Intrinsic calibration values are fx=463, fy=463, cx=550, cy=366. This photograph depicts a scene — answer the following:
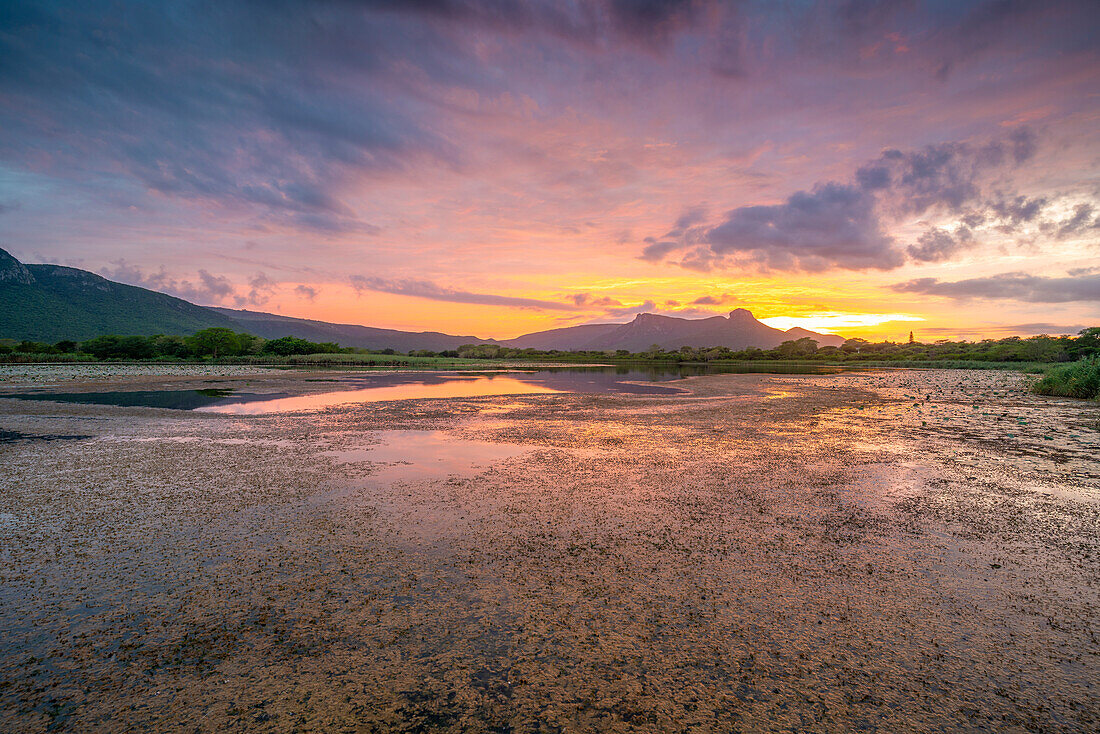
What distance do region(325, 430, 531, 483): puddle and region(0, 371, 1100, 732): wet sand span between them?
0.20 m

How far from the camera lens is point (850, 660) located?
12.9 feet

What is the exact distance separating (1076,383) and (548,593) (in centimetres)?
3729

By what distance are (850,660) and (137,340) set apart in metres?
116

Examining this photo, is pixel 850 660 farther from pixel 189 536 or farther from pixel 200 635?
pixel 189 536

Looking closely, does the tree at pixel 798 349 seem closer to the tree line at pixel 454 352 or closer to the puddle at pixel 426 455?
the tree line at pixel 454 352

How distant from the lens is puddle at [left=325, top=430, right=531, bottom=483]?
10.2 m

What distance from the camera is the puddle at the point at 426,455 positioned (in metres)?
10.2

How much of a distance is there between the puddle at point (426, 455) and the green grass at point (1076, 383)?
33.0 m

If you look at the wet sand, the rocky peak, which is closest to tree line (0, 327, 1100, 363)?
the wet sand

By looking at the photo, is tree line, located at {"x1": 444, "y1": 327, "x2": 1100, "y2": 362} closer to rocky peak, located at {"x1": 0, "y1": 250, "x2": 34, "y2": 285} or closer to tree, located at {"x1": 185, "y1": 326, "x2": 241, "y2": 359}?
tree, located at {"x1": 185, "y1": 326, "x2": 241, "y2": 359}

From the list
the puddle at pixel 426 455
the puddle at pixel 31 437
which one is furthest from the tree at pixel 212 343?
the puddle at pixel 426 455

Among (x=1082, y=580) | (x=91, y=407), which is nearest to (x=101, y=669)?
Answer: (x=1082, y=580)

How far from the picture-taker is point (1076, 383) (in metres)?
26.7

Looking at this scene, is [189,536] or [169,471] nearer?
[189,536]
